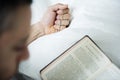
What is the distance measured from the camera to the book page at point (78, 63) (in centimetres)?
101

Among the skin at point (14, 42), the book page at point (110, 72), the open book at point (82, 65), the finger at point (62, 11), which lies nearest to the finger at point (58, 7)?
the finger at point (62, 11)

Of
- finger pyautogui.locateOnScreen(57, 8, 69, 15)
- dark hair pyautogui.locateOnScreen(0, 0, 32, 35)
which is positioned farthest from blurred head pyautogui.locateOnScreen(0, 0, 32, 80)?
finger pyautogui.locateOnScreen(57, 8, 69, 15)

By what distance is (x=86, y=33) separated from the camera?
1121 millimetres

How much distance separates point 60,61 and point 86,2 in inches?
13.1

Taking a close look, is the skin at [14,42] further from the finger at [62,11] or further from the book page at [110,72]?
the finger at [62,11]

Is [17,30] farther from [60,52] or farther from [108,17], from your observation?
[108,17]

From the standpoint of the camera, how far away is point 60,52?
1.08 meters

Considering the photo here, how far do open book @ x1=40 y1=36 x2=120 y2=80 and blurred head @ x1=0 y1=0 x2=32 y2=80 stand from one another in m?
0.37

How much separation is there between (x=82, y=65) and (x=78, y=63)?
0.6 inches

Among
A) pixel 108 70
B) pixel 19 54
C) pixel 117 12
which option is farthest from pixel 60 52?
pixel 19 54

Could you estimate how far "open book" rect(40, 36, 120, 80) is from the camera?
101 cm

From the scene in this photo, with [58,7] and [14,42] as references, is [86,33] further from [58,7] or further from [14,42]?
[14,42]

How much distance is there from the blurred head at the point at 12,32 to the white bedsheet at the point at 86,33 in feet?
1.41

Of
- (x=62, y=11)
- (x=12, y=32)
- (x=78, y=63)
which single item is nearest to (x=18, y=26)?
(x=12, y=32)
